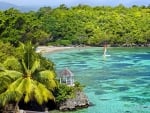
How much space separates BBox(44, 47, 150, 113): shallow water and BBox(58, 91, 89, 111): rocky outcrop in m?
0.58

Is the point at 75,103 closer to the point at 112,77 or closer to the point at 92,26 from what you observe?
the point at 112,77

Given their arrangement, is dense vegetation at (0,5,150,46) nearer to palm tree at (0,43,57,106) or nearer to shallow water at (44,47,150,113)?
shallow water at (44,47,150,113)

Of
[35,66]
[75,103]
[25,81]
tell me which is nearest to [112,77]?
[75,103]

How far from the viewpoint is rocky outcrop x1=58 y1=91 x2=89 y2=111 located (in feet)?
103

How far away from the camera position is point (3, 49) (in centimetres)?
3575

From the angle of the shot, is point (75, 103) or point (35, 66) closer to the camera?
point (35, 66)

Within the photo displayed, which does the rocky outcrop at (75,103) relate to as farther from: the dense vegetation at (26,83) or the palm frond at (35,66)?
the palm frond at (35,66)

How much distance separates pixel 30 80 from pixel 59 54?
2006 inches

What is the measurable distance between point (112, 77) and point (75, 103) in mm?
17822

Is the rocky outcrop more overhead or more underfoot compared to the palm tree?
more underfoot

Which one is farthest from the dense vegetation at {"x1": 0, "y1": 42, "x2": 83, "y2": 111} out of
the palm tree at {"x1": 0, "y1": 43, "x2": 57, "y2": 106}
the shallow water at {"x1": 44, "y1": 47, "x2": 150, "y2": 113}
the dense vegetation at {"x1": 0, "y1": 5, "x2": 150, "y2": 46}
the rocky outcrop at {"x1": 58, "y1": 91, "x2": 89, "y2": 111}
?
the dense vegetation at {"x1": 0, "y1": 5, "x2": 150, "y2": 46}

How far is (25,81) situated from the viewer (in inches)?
1083

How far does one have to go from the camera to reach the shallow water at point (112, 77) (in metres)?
34.1

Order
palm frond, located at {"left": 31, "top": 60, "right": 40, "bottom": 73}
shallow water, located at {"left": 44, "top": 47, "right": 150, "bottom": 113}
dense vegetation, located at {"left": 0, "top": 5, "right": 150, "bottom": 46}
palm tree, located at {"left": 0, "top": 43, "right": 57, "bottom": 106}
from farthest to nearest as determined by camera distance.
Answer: dense vegetation, located at {"left": 0, "top": 5, "right": 150, "bottom": 46} → shallow water, located at {"left": 44, "top": 47, "right": 150, "bottom": 113} → palm frond, located at {"left": 31, "top": 60, "right": 40, "bottom": 73} → palm tree, located at {"left": 0, "top": 43, "right": 57, "bottom": 106}
